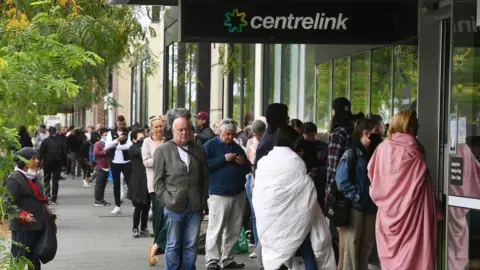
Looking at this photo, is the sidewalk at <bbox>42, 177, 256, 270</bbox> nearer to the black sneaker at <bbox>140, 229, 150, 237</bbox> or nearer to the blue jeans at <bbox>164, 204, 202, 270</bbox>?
the black sneaker at <bbox>140, 229, 150, 237</bbox>

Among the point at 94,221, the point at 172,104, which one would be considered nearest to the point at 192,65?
the point at 172,104

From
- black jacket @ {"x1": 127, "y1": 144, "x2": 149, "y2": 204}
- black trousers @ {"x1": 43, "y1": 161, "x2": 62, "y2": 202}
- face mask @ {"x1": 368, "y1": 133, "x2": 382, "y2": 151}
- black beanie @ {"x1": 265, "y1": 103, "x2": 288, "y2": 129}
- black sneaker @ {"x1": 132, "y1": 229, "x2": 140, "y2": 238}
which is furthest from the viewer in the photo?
black trousers @ {"x1": 43, "y1": 161, "x2": 62, "y2": 202}

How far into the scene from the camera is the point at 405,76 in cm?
1374

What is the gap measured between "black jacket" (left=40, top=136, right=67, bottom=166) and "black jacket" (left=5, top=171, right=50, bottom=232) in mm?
15923

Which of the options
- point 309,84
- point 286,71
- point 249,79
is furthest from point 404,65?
point 249,79

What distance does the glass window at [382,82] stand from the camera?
47.4ft

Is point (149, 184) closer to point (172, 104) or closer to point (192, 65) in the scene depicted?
point (192, 65)

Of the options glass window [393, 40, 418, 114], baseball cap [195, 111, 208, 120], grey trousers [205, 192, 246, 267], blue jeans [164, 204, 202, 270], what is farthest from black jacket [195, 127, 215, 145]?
blue jeans [164, 204, 202, 270]

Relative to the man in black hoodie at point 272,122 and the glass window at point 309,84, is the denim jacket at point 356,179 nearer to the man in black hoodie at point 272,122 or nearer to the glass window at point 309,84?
the man in black hoodie at point 272,122

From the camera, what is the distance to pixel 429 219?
408 inches

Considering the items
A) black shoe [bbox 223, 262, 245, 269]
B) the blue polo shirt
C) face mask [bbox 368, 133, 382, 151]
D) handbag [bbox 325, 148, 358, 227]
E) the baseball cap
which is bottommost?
black shoe [bbox 223, 262, 245, 269]

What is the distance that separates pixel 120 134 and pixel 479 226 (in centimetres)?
1464

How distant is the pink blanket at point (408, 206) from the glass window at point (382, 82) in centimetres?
402

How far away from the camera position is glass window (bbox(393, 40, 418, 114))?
1320 cm
